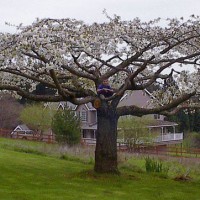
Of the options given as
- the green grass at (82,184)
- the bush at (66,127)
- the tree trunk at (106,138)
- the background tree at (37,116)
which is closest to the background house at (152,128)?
the background tree at (37,116)

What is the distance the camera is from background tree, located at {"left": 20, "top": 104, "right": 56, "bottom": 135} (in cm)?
4838

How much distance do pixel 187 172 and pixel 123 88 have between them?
14.9 feet

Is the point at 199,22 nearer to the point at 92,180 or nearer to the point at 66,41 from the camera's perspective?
the point at 66,41

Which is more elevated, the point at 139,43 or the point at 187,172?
the point at 139,43

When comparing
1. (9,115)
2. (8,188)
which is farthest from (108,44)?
(9,115)

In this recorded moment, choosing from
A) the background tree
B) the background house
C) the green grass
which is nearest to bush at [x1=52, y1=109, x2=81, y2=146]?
the background tree

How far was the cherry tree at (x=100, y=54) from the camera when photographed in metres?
12.0

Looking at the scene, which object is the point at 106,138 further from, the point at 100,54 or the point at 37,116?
the point at 37,116

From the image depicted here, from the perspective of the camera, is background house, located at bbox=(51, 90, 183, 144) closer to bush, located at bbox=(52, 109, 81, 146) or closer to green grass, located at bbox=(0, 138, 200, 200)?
bush, located at bbox=(52, 109, 81, 146)

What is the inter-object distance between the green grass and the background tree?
31.4m

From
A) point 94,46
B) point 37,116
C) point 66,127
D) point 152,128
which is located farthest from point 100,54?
point 152,128

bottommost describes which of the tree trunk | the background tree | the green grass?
the green grass

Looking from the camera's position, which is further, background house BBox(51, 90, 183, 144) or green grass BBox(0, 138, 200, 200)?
background house BBox(51, 90, 183, 144)

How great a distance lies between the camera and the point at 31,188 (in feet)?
38.0
